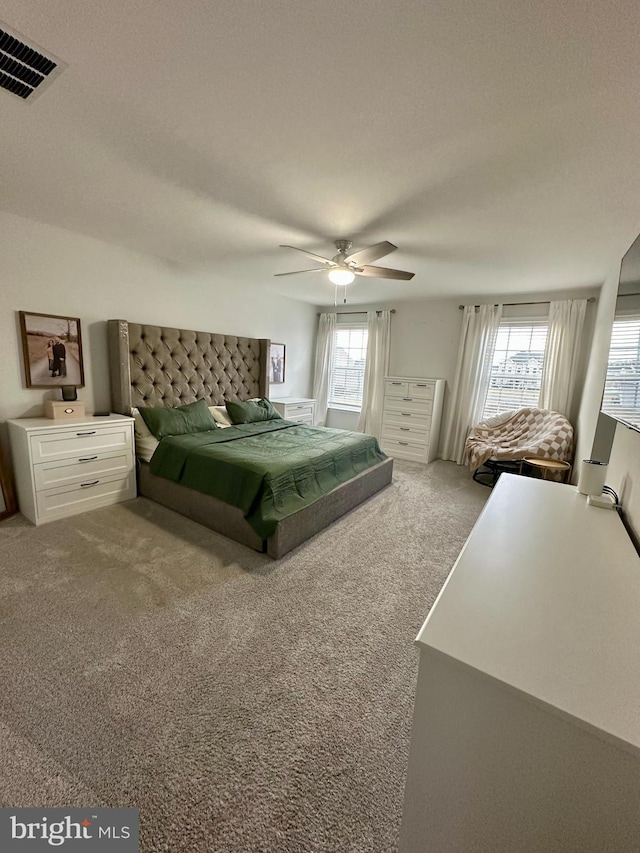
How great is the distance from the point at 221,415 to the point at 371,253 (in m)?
2.46

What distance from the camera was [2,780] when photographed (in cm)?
105

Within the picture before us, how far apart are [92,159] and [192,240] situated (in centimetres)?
114

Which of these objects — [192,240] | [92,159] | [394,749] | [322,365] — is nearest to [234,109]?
[92,159]

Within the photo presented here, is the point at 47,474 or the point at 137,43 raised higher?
the point at 137,43

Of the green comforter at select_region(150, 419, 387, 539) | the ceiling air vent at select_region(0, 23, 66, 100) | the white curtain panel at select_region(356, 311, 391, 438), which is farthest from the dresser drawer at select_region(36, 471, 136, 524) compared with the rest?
the white curtain panel at select_region(356, 311, 391, 438)

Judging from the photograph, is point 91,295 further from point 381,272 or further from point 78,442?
point 381,272

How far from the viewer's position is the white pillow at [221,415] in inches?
153

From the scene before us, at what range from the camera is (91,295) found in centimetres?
306

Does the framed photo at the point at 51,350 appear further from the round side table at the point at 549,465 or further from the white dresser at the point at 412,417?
the round side table at the point at 549,465

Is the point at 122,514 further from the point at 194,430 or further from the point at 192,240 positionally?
the point at 192,240

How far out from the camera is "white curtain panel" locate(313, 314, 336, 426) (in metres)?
5.72

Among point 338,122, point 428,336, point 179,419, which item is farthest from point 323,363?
point 338,122

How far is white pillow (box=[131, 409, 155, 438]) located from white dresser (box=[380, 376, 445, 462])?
3201 millimetres

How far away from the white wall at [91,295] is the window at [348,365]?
1810 mm
